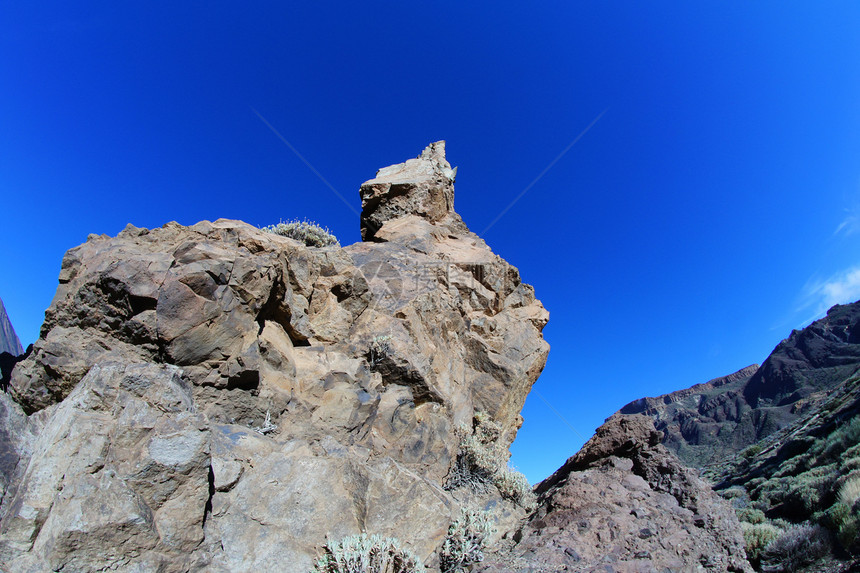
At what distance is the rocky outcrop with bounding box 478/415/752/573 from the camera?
625cm

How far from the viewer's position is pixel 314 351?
8.98 m

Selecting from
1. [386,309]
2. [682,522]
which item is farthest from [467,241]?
[682,522]

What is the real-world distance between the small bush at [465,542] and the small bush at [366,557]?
2.34 feet

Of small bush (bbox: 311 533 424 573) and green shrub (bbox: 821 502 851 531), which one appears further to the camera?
green shrub (bbox: 821 502 851 531)

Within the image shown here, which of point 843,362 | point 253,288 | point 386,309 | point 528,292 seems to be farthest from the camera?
point 843,362

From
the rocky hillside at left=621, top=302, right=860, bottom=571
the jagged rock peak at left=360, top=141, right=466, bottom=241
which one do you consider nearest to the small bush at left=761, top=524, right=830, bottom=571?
the rocky hillside at left=621, top=302, right=860, bottom=571

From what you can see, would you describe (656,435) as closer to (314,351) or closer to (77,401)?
(314,351)

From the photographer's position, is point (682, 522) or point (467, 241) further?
point (467, 241)

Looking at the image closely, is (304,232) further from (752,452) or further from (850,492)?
(752,452)

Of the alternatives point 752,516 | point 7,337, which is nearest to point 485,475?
point 752,516

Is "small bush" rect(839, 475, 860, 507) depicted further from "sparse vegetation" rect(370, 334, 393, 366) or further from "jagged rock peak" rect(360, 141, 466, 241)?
"jagged rock peak" rect(360, 141, 466, 241)

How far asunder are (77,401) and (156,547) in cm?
206

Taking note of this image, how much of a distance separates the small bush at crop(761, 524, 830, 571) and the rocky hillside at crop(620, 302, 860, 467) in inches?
2205

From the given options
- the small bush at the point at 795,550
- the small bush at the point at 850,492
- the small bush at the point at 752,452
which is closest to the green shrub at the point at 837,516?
the small bush at the point at 850,492
